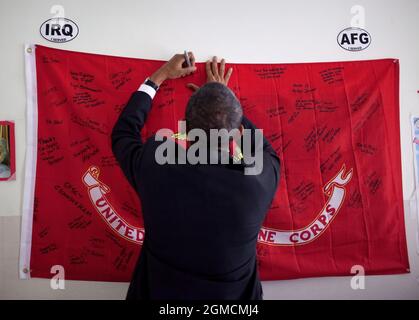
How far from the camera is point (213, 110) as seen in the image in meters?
0.78

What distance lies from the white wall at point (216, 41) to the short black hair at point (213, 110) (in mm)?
556

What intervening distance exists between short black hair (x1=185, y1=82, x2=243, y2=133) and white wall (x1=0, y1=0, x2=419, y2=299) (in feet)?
1.82

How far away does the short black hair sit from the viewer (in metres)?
0.78

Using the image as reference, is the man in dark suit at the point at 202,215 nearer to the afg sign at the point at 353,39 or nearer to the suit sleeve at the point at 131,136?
the suit sleeve at the point at 131,136

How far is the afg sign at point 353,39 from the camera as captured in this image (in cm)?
133

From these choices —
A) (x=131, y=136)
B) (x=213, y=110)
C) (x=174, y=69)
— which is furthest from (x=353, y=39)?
(x=131, y=136)

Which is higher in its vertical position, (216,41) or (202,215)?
(216,41)

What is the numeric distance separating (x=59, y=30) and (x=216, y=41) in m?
0.71

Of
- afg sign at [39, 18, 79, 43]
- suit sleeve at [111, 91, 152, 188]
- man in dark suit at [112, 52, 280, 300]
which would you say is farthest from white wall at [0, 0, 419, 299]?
man in dark suit at [112, 52, 280, 300]

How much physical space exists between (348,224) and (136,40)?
4.21 feet
